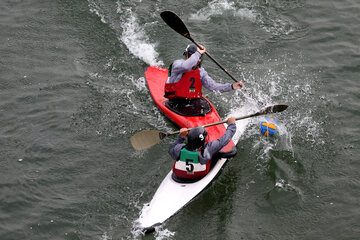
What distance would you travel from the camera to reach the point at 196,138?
251 inches

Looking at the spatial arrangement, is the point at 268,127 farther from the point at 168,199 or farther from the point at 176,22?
the point at 176,22

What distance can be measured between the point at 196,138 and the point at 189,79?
182 centimetres

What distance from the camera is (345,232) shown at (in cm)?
660

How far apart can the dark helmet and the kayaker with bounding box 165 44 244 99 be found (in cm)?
167

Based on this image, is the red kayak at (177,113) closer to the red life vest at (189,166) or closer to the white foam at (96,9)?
the red life vest at (189,166)

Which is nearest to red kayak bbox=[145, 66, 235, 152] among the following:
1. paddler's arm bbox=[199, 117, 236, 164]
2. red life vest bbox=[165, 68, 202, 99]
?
red life vest bbox=[165, 68, 202, 99]

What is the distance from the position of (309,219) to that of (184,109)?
2883mm

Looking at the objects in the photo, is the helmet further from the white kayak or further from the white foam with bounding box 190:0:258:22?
the white foam with bounding box 190:0:258:22

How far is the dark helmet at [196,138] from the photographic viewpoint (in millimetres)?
6380

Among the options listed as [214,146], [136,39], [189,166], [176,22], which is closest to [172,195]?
[189,166]

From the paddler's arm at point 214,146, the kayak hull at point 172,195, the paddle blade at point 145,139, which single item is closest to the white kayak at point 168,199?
the kayak hull at point 172,195

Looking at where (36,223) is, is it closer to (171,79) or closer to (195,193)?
(195,193)

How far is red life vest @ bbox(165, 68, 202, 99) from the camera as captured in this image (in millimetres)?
7891

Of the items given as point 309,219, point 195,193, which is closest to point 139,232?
point 195,193
